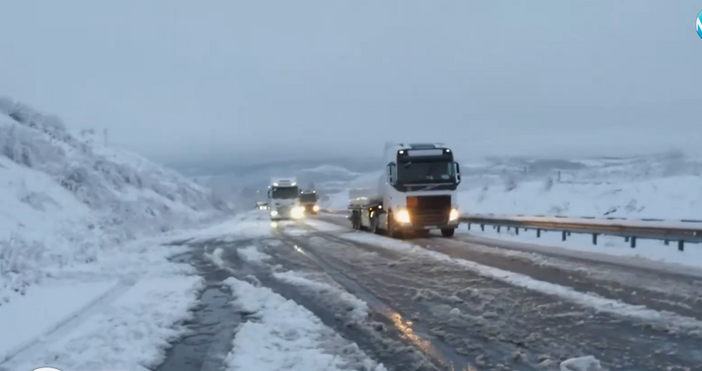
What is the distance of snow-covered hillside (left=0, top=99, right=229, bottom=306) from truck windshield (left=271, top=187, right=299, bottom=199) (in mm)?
7118

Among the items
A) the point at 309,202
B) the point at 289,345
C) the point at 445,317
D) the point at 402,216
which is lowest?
the point at 309,202

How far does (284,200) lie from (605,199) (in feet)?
78.6

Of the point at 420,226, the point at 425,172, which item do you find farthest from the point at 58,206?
the point at 425,172

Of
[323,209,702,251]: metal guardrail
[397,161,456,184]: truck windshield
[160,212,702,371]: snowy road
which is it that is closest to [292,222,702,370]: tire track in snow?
[160,212,702,371]: snowy road

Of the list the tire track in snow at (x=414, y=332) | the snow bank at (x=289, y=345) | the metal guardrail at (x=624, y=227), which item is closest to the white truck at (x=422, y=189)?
the metal guardrail at (x=624, y=227)

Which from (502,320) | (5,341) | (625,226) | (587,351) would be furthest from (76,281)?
(625,226)

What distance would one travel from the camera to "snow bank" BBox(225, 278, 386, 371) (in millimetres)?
6977

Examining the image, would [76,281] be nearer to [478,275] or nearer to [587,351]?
[478,275]

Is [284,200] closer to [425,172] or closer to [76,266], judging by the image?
[425,172]

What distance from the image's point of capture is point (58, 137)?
143ft

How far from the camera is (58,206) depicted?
27.9 metres

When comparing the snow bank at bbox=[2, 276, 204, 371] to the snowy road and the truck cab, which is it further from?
the truck cab

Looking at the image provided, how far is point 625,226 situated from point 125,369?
17080mm

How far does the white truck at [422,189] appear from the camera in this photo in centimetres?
2619
